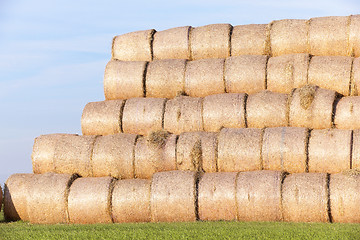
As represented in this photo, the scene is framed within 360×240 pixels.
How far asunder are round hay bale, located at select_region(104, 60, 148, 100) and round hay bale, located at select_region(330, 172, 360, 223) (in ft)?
18.2

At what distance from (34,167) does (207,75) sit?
4780 mm

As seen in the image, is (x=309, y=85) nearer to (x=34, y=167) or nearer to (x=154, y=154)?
(x=154, y=154)

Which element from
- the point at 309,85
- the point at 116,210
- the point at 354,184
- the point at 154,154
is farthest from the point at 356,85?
the point at 116,210

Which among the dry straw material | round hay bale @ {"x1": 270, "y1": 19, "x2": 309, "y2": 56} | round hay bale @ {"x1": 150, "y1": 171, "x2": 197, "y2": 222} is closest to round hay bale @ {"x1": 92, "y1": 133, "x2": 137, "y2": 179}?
round hay bale @ {"x1": 150, "y1": 171, "x2": 197, "y2": 222}

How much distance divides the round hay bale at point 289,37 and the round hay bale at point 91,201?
5285 mm

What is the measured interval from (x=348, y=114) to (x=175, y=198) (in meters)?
4.23

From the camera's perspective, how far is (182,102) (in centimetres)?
1473

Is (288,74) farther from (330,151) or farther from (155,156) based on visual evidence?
(155,156)

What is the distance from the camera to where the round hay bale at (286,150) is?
43.3 feet

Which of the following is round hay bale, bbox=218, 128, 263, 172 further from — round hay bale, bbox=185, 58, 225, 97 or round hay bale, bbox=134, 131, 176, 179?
round hay bale, bbox=185, 58, 225, 97

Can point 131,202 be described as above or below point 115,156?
below

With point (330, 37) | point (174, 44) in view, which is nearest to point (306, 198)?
point (330, 37)

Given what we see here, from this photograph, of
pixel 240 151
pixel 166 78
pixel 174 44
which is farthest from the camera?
pixel 174 44

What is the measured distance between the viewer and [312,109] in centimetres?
1376
